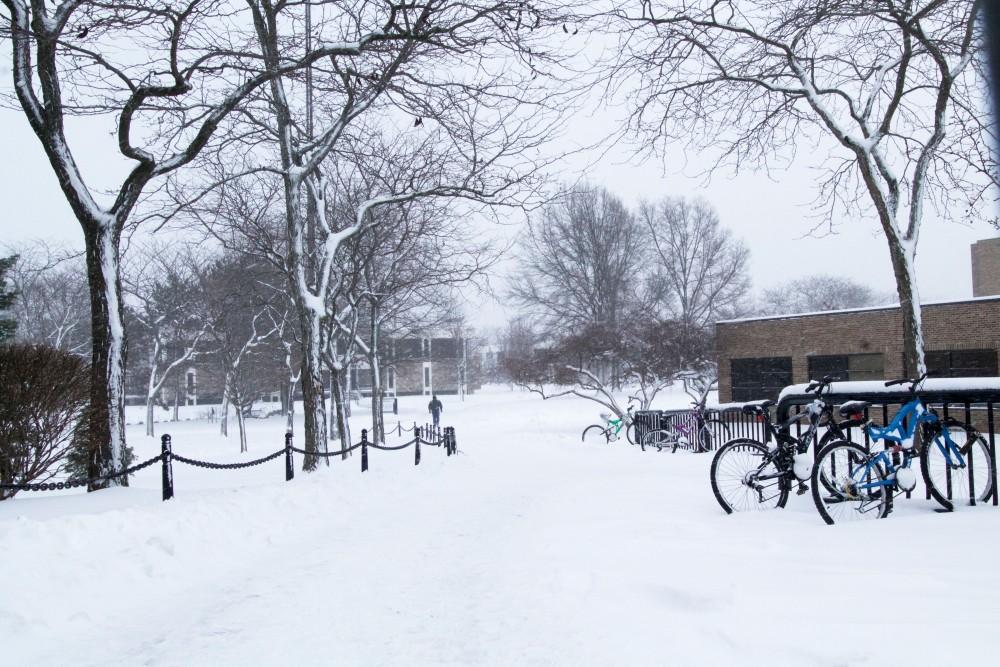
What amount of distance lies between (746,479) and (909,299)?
7650mm

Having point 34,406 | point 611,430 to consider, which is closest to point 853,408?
point 34,406

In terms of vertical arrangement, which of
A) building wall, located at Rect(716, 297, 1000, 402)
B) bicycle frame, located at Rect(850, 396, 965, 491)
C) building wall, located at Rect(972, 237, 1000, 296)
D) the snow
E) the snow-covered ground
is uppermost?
building wall, located at Rect(972, 237, 1000, 296)

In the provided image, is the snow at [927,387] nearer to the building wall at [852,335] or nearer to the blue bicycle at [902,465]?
the blue bicycle at [902,465]

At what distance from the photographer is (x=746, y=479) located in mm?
6383

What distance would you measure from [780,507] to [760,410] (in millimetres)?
951

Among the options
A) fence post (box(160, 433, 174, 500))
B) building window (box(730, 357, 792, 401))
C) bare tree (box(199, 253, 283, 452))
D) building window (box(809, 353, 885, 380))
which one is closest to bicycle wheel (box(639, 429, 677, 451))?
building window (box(809, 353, 885, 380))

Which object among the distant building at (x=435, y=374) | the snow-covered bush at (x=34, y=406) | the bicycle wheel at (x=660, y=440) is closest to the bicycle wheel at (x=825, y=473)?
the snow-covered bush at (x=34, y=406)

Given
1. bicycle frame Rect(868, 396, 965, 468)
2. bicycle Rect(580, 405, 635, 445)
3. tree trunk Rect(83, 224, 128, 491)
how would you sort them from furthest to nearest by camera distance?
bicycle Rect(580, 405, 635, 445)
tree trunk Rect(83, 224, 128, 491)
bicycle frame Rect(868, 396, 965, 468)

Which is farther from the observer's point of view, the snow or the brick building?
the brick building

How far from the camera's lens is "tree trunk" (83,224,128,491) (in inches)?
343

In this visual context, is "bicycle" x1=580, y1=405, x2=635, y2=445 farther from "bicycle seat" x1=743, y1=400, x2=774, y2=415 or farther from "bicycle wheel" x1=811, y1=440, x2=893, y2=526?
"bicycle wheel" x1=811, y1=440, x2=893, y2=526

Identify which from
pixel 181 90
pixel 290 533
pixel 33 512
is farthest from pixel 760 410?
pixel 181 90

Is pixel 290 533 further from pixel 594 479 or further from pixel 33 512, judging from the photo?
pixel 594 479

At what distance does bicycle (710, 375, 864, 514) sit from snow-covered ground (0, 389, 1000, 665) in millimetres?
268
